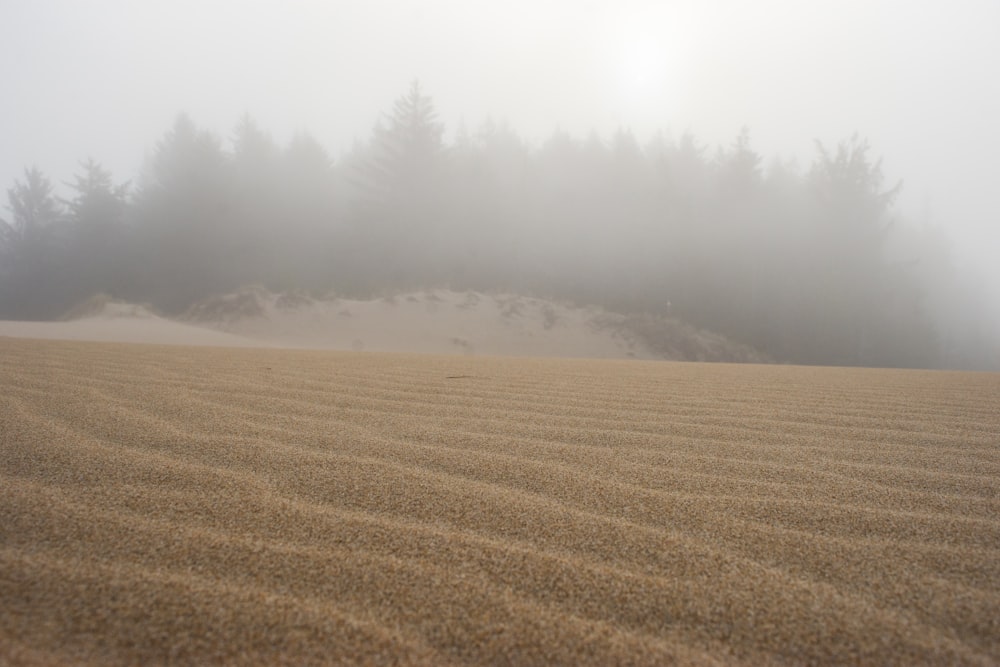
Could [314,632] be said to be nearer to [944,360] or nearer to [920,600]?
[920,600]

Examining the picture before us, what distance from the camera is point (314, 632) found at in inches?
25.6

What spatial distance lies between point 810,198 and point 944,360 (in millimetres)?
9280

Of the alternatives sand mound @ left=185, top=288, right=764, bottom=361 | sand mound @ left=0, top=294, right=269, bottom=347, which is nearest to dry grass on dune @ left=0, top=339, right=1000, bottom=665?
sand mound @ left=0, top=294, right=269, bottom=347

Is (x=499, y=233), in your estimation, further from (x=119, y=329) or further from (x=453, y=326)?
(x=119, y=329)

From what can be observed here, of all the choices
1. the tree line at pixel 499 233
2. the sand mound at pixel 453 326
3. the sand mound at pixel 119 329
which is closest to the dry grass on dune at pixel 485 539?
the sand mound at pixel 119 329

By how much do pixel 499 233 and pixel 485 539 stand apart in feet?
60.5

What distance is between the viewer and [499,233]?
1884 cm

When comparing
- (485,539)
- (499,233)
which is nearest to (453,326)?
(499,233)

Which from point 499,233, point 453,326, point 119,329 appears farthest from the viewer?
point 499,233

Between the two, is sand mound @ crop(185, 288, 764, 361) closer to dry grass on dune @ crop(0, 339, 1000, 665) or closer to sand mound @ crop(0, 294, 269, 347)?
sand mound @ crop(0, 294, 269, 347)

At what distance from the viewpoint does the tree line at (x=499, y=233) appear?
54.3 feet

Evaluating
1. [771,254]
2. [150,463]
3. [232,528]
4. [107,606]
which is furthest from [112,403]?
[771,254]

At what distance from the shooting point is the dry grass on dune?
65 cm

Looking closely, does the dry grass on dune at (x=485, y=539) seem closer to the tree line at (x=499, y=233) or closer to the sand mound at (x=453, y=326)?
the sand mound at (x=453, y=326)
